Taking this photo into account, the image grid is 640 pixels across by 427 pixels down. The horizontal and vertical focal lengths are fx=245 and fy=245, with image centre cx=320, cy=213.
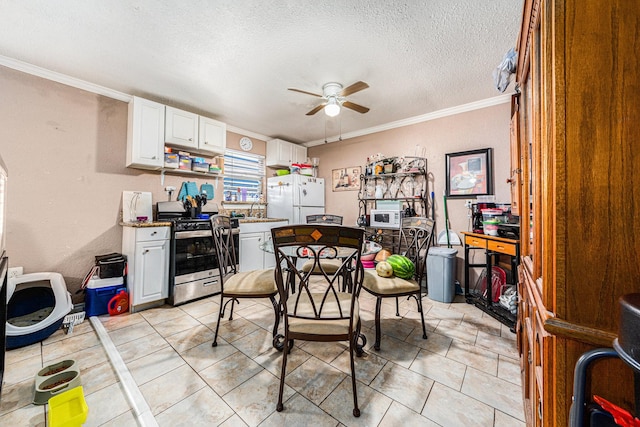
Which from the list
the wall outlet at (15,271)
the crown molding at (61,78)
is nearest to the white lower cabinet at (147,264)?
the wall outlet at (15,271)

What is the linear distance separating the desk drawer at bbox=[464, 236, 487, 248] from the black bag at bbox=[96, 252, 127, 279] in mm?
4047

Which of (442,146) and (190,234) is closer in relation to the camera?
(190,234)

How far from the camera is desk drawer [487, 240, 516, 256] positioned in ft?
7.72

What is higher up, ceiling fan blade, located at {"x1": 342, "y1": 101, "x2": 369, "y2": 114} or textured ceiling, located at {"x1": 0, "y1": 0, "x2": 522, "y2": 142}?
textured ceiling, located at {"x1": 0, "y1": 0, "x2": 522, "y2": 142}

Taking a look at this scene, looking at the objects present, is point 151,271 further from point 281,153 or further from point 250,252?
point 281,153

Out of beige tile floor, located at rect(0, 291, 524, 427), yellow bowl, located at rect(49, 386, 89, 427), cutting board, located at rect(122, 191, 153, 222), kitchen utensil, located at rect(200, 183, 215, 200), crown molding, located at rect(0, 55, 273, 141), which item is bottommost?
beige tile floor, located at rect(0, 291, 524, 427)

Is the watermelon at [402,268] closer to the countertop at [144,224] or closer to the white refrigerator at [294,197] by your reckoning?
the white refrigerator at [294,197]

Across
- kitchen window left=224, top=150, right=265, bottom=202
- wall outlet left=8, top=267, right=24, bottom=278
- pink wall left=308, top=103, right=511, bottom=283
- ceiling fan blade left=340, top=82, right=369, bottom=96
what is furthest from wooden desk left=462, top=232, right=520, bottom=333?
wall outlet left=8, top=267, right=24, bottom=278

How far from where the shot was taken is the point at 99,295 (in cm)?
261

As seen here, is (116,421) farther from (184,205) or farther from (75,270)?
(184,205)

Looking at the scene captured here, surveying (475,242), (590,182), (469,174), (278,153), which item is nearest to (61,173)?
(278,153)

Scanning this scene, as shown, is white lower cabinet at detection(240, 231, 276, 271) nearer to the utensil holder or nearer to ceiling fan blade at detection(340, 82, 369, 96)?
the utensil holder

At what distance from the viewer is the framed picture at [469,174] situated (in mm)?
3244

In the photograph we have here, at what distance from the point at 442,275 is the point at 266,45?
3140mm
